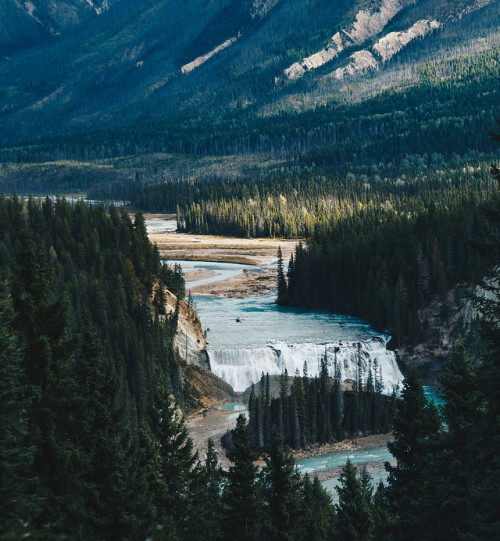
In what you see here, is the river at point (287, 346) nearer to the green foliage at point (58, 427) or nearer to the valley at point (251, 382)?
the valley at point (251, 382)

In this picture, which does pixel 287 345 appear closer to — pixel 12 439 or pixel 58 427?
pixel 58 427

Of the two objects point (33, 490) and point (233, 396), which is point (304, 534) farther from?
point (233, 396)

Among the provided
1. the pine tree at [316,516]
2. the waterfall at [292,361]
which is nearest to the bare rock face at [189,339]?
the waterfall at [292,361]

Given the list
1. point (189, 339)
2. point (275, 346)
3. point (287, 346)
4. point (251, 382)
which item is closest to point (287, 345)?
point (287, 346)

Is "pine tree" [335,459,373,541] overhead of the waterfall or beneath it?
overhead

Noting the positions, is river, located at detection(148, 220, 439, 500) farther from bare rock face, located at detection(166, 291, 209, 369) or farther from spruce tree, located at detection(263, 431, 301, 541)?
spruce tree, located at detection(263, 431, 301, 541)

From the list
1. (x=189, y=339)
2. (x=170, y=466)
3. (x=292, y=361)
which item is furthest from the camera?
(x=292, y=361)

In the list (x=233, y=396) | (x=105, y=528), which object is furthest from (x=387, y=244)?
(x=105, y=528)

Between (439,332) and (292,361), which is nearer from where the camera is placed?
(292,361)

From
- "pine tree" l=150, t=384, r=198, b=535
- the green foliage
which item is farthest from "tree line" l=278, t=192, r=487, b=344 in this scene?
the green foliage
